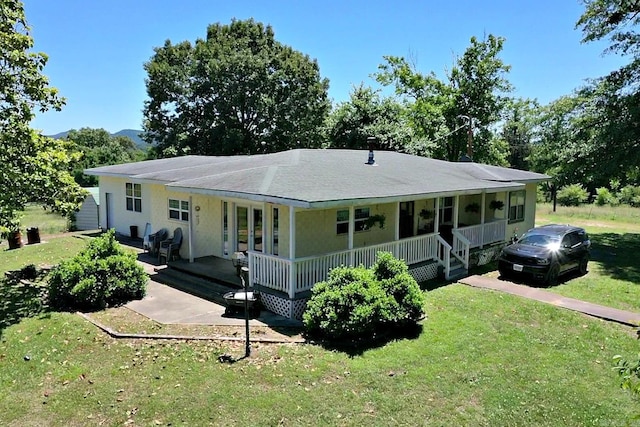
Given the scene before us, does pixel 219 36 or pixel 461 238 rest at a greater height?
pixel 219 36

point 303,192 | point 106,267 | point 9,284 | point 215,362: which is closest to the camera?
point 215,362

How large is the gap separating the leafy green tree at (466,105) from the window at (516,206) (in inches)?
530

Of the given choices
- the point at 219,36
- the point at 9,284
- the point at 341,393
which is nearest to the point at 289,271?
the point at 341,393

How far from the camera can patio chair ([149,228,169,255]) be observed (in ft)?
51.3

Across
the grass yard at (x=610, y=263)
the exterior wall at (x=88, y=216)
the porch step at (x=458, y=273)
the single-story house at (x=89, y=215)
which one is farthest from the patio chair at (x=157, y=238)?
the grass yard at (x=610, y=263)

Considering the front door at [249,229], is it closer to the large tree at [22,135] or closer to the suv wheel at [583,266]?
the large tree at [22,135]

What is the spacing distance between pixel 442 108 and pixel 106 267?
27.8 meters

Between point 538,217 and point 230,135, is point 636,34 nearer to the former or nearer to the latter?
point 538,217

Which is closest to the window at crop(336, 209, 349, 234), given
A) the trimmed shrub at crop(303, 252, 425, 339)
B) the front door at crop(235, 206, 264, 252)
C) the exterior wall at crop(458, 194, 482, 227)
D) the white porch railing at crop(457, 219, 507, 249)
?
the front door at crop(235, 206, 264, 252)

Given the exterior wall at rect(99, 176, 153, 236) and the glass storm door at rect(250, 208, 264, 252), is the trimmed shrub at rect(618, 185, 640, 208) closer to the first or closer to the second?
the glass storm door at rect(250, 208, 264, 252)

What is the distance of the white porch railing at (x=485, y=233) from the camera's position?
15238 millimetres

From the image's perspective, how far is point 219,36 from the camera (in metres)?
39.9

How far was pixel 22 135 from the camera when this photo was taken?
35.6 ft

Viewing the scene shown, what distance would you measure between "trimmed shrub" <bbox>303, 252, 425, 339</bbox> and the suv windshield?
660 centimetres
